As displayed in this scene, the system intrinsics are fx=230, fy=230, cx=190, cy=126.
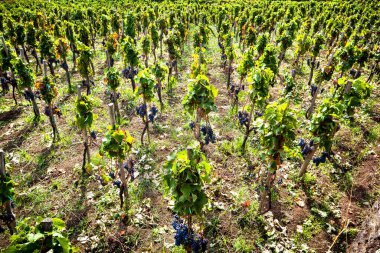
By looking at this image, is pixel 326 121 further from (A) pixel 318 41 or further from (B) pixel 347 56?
(A) pixel 318 41

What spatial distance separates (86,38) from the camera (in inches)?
573

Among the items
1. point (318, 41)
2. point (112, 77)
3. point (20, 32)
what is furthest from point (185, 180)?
point (20, 32)

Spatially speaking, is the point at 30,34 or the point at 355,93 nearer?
the point at 355,93

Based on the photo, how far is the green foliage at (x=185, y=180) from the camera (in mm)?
3803

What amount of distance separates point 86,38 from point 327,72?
1360cm

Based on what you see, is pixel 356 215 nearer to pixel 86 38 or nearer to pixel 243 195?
pixel 243 195

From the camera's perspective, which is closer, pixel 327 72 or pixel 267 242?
pixel 267 242

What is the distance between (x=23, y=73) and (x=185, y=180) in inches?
309

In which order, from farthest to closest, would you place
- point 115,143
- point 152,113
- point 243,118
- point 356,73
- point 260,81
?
point 356,73 < point 152,113 < point 243,118 < point 260,81 < point 115,143

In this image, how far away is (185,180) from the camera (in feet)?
12.4

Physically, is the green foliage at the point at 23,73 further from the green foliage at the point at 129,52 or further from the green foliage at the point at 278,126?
the green foliage at the point at 278,126

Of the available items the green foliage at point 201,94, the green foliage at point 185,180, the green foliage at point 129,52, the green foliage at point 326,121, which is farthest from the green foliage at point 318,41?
the green foliage at point 185,180

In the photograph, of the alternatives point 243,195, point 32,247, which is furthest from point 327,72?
point 32,247

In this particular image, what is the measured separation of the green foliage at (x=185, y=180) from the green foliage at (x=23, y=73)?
7.41 m
